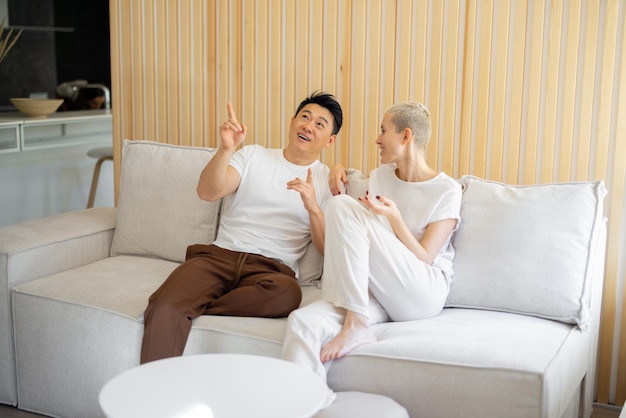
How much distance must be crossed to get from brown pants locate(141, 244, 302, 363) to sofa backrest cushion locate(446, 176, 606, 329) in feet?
2.00

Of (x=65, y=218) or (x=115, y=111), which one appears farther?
(x=115, y=111)

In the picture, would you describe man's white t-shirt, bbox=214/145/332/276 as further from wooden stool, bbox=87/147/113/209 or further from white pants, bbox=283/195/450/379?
wooden stool, bbox=87/147/113/209

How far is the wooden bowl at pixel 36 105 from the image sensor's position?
5.17m

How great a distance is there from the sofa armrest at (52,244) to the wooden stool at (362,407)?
4.69 ft

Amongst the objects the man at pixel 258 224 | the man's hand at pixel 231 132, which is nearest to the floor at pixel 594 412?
the man at pixel 258 224

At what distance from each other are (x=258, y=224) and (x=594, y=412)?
1472 mm

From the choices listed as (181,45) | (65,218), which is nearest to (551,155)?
(181,45)

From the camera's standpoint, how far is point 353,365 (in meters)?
2.38

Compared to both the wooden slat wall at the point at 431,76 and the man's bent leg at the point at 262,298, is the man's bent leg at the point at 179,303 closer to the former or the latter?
the man's bent leg at the point at 262,298

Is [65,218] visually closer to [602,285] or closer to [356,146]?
[356,146]

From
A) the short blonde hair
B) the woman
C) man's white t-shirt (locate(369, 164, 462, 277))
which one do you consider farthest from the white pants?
the short blonde hair

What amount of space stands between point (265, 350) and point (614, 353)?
4.68 ft

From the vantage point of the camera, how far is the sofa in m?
2.29

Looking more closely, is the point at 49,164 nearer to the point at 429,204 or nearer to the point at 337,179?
the point at 337,179
